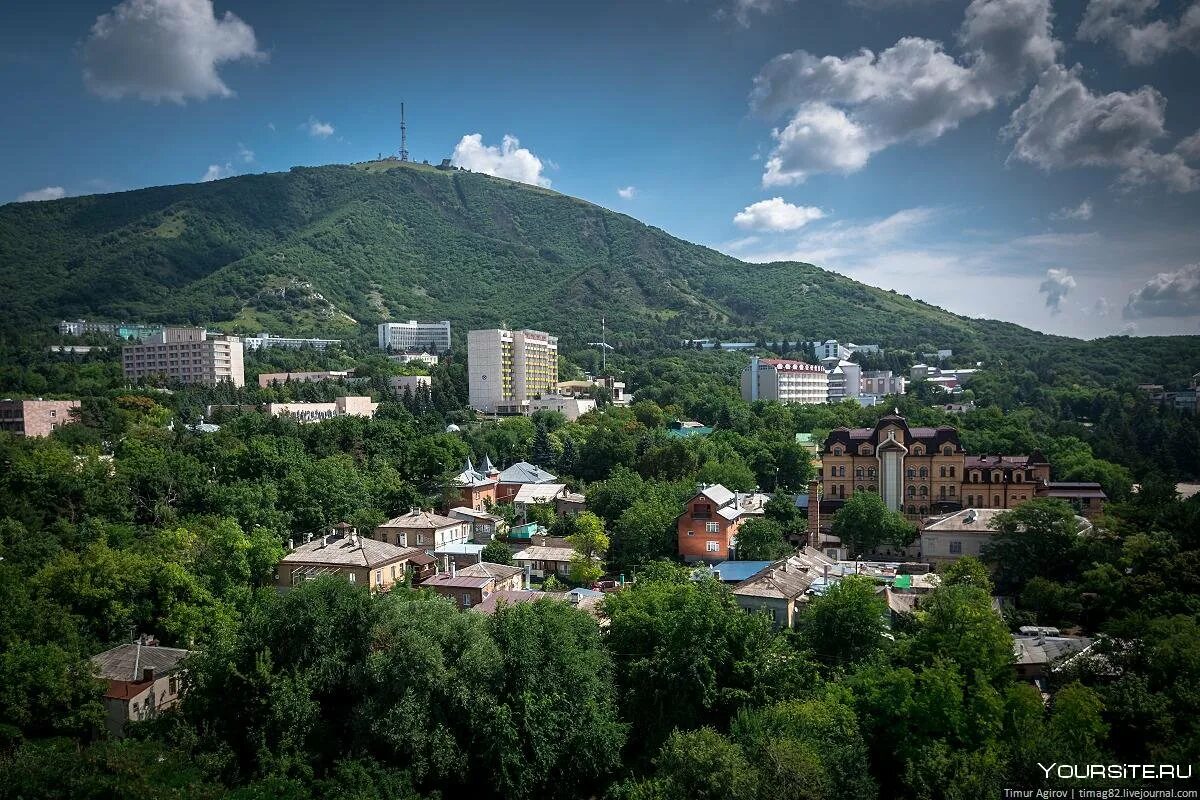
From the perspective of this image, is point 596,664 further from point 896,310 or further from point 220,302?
point 896,310

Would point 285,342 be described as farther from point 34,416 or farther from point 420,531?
point 420,531

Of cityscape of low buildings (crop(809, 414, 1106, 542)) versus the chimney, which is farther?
cityscape of low buildings (crop(809, 414, 1106, 542))

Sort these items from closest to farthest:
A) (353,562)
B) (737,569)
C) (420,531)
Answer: (353,562) < (737,569) < (420,531)

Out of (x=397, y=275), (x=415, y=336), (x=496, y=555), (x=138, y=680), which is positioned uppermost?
(x=397, y=275)

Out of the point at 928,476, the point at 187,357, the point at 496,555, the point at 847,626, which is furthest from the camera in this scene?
the point at 187,357

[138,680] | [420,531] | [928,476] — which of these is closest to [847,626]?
[138,680]

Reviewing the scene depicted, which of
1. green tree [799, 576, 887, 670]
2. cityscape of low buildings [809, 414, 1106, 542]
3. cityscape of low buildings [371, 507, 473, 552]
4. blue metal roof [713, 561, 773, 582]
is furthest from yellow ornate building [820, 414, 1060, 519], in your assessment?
green tree [799, 576, 887, 670]

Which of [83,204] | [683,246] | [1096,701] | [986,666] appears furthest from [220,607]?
[83,204]

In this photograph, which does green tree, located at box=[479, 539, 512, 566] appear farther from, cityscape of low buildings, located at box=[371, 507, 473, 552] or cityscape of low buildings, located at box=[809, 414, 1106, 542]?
cityscape of low buildings, located at box=[809, 414, 1106, 542]
